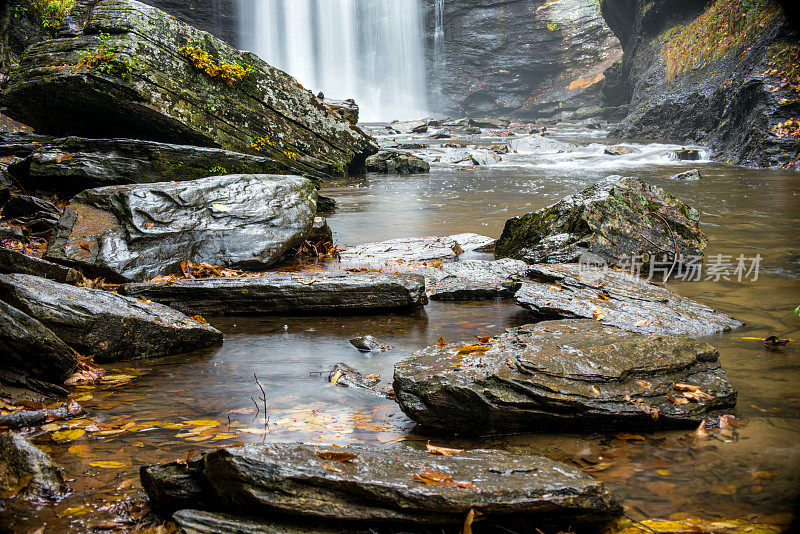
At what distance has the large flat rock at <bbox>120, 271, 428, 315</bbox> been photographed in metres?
4.73

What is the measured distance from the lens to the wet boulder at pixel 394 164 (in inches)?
634

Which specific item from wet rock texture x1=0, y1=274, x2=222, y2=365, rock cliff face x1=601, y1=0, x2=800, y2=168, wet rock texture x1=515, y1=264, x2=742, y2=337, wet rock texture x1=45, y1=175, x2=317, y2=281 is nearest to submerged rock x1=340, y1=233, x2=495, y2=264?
wet rock texture x1=45, y1=175, x2=317, y2=281

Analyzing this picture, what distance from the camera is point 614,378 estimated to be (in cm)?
288

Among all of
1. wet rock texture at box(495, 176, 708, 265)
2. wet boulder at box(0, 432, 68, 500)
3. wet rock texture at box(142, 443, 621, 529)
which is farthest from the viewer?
wet rock texture at box(495, 176, 708, 265)

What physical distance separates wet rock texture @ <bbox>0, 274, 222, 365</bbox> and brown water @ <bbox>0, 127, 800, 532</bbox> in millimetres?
138

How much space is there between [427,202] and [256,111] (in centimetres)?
400

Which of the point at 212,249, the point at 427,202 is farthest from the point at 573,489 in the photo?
the point at 427,202

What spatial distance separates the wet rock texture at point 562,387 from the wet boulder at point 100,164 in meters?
6.42

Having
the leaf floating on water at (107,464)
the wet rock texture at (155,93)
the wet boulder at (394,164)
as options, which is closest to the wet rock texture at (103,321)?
the leaf floating on water at (107,464)

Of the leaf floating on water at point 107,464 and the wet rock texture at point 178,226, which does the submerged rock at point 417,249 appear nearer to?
the wet rock texture at point 178,226

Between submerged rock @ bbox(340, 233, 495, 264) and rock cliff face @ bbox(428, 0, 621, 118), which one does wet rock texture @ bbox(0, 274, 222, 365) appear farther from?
rock cliff face @ bbox(428, 0, 621, 118)

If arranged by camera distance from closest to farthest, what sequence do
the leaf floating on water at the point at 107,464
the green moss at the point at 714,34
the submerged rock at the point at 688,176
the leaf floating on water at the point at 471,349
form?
the leaf floating on water at the point at 107,464, the leaf floating on water at the point at 471,349, the submerged rock at the point at 688,176, the green moss at the point at 714,34

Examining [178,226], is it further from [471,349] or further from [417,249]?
[471,349]

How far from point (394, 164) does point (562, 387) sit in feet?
45.8
